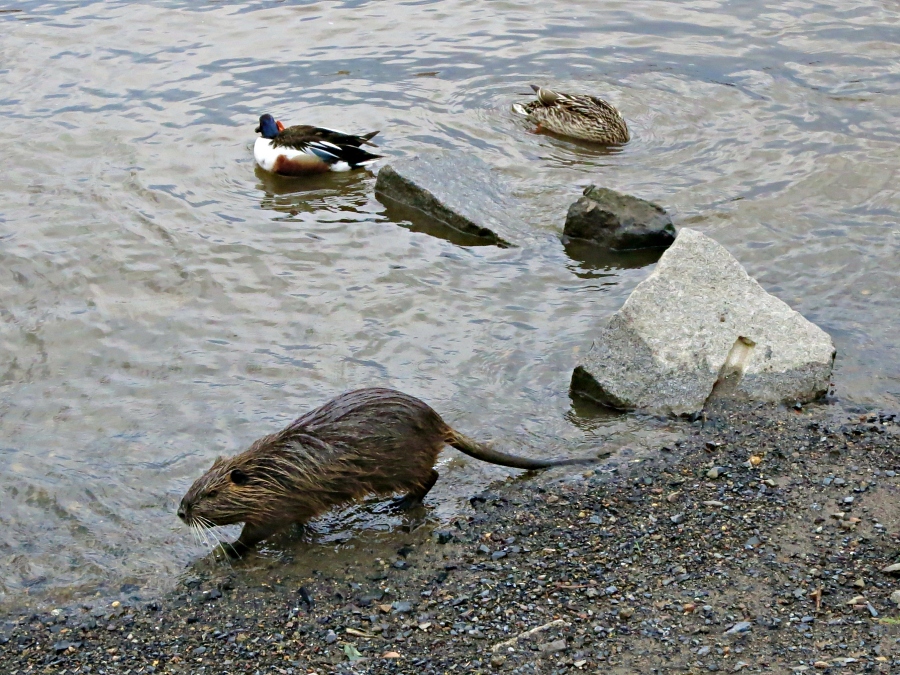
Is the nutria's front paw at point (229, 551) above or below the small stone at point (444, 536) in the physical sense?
below

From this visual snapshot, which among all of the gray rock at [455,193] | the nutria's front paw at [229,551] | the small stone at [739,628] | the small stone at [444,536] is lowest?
the nutria's front paw at [229,551]

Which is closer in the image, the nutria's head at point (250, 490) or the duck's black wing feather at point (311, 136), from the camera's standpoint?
the nutria's head at point (250, 490)

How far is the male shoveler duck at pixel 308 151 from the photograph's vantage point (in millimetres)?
10148

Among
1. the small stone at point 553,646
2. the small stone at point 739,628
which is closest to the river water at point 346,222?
the small stone at point 553,646

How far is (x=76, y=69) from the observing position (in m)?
12.0

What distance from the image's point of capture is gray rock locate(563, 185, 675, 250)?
864 centimetres

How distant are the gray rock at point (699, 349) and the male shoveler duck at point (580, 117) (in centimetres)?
397

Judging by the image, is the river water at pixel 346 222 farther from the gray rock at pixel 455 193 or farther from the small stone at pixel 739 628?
the small stone at pixel 739 628

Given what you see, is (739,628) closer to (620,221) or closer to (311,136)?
(620,221)

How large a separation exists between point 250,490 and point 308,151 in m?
5.43

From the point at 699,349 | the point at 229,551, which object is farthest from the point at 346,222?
the point at 229,551

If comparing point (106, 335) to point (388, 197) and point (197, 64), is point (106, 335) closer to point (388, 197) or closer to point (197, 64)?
point (388, 197)

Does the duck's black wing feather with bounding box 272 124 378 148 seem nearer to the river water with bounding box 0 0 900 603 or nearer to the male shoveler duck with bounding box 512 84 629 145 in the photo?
the river water with bounding box 0 0 900 603

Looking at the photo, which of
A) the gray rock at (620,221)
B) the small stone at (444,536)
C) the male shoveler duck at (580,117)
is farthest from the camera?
the male shoveler duck at (580,117)
